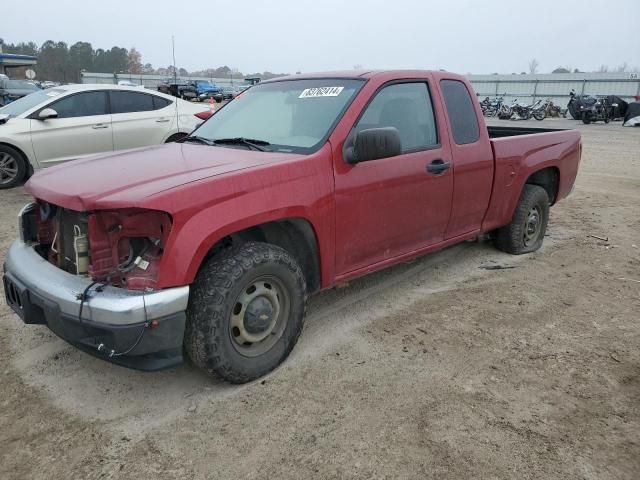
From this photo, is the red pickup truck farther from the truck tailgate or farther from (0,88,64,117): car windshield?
(0,88,64,117): car windshield

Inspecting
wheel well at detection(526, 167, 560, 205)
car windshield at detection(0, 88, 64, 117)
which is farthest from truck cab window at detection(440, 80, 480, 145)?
car windshield at detection(0, 88, 64, 117)

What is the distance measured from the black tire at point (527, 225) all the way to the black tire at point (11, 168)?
6.84 metres

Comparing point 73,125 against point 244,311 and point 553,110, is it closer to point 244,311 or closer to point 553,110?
point 244,311

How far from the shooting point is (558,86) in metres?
34.5

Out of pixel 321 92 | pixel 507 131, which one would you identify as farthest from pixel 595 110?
pixel 321 92

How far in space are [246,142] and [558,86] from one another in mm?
36239

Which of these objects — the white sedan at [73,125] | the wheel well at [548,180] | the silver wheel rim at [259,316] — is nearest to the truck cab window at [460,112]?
the wheel well at [548,180]

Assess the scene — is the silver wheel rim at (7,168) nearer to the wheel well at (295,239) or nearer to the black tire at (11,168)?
the black tire at (11,168)

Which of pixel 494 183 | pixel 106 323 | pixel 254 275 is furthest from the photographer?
pixel 494 183

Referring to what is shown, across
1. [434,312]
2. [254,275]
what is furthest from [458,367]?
[254,275]

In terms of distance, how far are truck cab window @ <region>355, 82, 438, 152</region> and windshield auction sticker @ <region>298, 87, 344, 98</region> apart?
10.5 inches

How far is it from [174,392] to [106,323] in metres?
0.77

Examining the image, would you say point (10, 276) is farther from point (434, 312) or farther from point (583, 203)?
point (583, 203)

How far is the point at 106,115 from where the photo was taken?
8.13m
